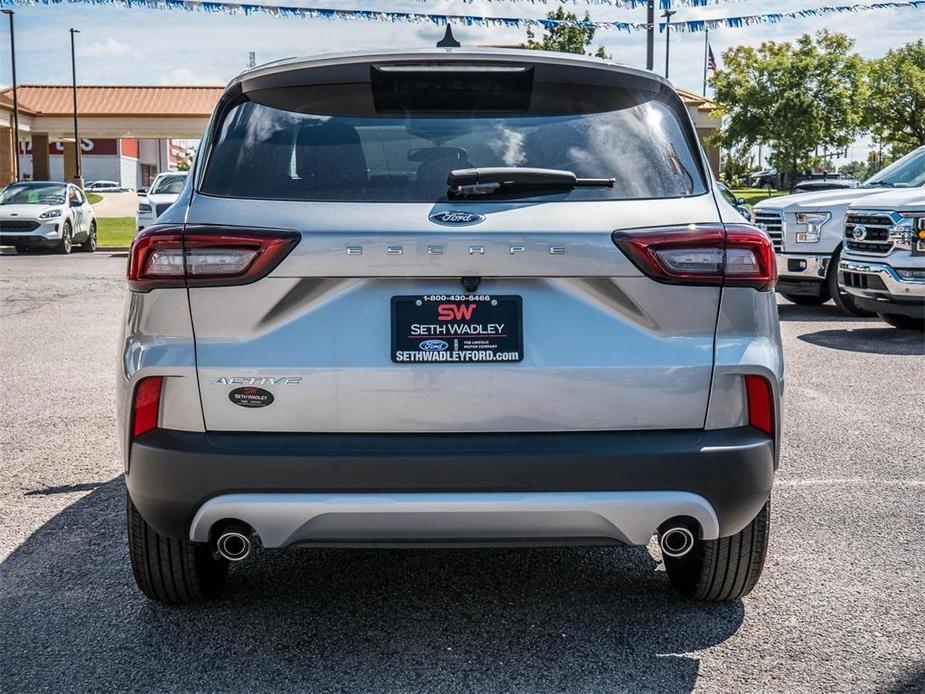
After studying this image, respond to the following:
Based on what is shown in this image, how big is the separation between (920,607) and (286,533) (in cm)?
217

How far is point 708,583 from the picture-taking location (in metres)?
3.81

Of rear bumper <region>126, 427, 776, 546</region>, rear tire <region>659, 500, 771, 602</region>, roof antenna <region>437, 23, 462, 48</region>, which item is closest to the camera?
rear bumper <region>126, 427, 776, 546</region>

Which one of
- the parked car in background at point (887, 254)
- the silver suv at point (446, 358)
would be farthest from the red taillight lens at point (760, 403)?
the parked car in background at point (887, 254)

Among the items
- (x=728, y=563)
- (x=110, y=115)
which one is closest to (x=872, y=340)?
(x=728, y=563)

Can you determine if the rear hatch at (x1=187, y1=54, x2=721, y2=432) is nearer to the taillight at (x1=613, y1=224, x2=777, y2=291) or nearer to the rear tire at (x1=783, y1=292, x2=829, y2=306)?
the taillight at (x1=613, y1=224, x2=777, y2=291)

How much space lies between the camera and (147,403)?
3.26 meters

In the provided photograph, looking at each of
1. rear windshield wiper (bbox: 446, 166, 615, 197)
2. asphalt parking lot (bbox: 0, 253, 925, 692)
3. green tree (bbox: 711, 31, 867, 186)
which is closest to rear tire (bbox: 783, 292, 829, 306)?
asphalt parking lot (bbox: 0, 253, 925, 692)

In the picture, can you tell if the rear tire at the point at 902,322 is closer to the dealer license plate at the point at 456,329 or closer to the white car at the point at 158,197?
the dealer license plate at the point at 456,329

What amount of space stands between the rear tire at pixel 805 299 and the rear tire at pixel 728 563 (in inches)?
389

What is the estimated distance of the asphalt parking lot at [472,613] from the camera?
11.0ft

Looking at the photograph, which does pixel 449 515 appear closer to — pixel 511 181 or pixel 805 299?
pixel 511 181

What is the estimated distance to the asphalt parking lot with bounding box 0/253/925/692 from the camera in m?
3.35

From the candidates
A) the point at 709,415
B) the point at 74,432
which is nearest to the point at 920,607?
the point at 709,415

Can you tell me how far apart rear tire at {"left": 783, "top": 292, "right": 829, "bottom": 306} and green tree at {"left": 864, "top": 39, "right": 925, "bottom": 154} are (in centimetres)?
4053
